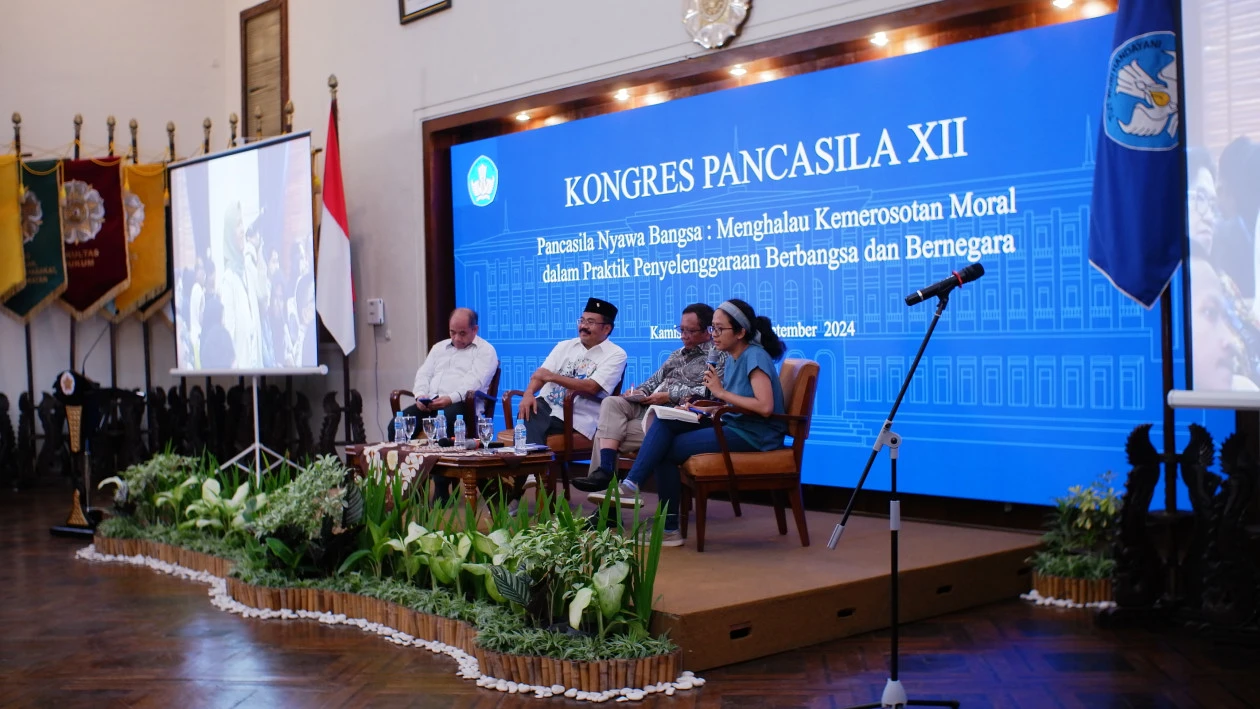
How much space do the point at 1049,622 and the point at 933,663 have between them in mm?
699

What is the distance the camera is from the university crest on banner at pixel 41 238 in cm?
764

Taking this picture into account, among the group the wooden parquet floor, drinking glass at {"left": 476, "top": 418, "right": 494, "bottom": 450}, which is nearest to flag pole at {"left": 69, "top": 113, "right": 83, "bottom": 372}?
drinking glass at {"left": 476, "top": 418, "right": 494, "bottom": 450}

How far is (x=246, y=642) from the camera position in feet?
12.3

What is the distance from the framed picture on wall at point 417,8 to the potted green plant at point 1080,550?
4830 millimetres

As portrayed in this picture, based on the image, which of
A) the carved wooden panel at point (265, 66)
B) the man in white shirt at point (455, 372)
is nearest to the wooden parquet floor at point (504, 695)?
the man in white shirt at point (455, 372)

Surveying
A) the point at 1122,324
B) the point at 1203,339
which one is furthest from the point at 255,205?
the point at 1203,339

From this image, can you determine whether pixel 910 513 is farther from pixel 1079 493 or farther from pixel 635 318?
pixel 635 318

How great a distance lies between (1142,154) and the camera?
3.88 m

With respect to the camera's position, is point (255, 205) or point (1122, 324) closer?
point (1122, 324)

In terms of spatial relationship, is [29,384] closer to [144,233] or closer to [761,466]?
[144,233]

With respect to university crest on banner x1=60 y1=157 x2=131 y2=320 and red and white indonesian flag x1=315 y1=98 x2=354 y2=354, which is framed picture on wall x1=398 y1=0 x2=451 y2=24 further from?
university crest on banner x1=60 y1=157 x2=131 y2=320

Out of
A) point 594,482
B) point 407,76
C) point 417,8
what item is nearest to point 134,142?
point 407,76

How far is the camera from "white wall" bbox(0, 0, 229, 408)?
318 inches

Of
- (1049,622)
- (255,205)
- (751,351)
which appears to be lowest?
(1049,622)
